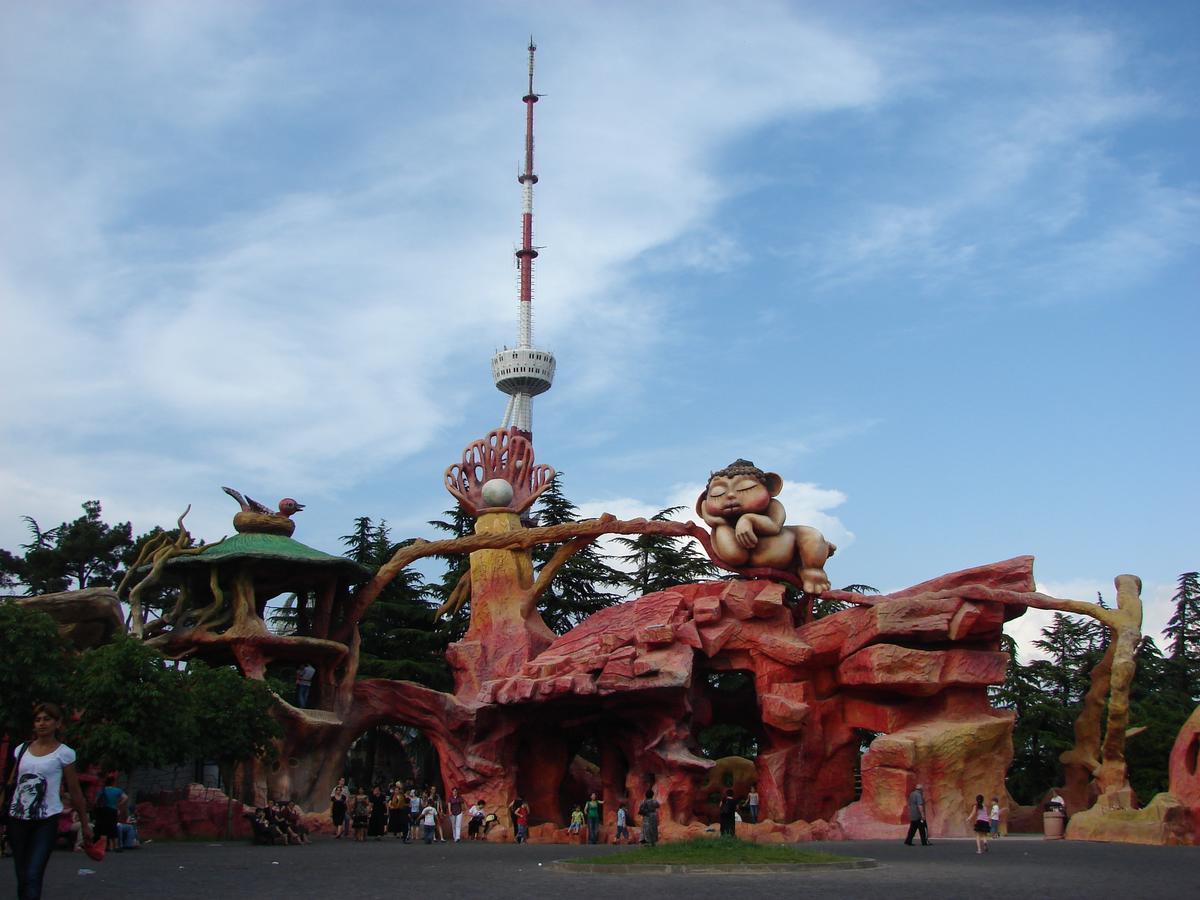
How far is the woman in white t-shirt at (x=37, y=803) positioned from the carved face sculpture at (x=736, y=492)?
1957 centimetres

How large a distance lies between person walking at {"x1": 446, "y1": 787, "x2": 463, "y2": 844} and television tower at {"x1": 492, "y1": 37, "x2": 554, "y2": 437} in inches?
2220

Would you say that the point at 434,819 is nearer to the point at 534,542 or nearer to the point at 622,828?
the point at 622,828

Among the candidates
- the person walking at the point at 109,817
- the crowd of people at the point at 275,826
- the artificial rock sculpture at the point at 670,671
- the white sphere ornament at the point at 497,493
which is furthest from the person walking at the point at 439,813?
the person walking at the point at 109,817

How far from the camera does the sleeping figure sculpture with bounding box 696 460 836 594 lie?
25.2 meters

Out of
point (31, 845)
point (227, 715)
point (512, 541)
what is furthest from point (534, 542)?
point (31, 845)

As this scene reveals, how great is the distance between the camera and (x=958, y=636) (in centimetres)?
2283

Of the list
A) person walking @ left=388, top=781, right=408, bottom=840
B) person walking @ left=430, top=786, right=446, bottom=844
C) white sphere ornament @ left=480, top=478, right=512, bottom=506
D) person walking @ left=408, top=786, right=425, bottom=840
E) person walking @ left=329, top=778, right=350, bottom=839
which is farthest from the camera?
white sphere ornament @ left=480, top=478, right=512, bottom=506

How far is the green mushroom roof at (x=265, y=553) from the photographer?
2592 cm

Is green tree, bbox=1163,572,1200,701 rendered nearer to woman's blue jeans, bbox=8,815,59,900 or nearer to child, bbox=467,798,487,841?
child, bbox=467,798,487,841

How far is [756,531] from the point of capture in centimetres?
2547

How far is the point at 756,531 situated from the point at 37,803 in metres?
19.9

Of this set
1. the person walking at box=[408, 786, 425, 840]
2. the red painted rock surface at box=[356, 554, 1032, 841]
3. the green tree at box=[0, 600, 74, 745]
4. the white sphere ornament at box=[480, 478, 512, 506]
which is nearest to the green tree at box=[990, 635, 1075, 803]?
the red painted rock surface at box=[356, 554, 1032, 841]

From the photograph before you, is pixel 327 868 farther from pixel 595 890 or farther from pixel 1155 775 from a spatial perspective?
pixel 1155 775

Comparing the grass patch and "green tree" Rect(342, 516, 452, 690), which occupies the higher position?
"green tree" Rect(342, 516, 452, 690)
